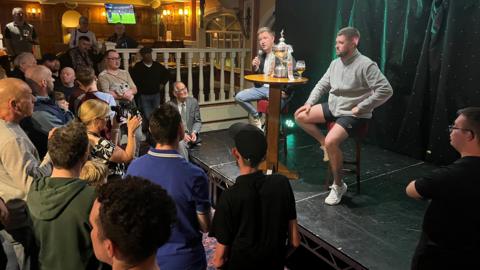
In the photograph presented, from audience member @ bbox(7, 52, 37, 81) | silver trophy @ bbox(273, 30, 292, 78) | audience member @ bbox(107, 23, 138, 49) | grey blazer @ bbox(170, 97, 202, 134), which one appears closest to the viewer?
silver trophy @ bbox(273, 30, 292, 78)

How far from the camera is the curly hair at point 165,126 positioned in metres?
1.63

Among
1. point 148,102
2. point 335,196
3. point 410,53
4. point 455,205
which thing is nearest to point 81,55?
point 148,102

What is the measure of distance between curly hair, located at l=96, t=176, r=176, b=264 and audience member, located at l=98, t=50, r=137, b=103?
10.8 ft

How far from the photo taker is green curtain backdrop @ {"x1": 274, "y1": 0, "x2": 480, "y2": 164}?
3.59 m

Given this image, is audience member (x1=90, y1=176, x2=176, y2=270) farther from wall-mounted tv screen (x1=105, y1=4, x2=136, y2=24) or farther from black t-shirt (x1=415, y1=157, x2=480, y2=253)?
wall-mounted tv screen (x1=105, y1=4, x2=136, y2=24)

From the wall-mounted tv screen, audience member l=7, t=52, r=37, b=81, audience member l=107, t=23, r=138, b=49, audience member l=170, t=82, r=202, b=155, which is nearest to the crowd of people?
audience member l=7, t=52, r=37, b=81

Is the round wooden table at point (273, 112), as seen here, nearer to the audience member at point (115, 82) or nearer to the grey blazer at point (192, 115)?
the grey blazer at point (192, 115)

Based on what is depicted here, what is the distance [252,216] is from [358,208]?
173cm

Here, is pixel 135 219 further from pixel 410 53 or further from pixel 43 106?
pixel 410 53

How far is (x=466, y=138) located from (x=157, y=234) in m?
1.36

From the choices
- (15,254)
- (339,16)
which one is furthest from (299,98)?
(15,254)

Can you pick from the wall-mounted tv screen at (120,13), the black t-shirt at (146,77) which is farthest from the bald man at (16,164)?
→ the wall-mounted tv screen at (120,13)

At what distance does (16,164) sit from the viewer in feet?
5.84

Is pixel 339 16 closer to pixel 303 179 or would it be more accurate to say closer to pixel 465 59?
pixel 465 59
